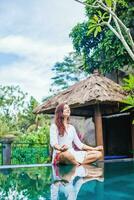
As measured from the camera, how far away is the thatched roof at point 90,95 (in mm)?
7641

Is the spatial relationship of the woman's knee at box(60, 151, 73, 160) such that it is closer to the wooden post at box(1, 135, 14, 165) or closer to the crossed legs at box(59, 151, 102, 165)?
the crossed legs at box(59, 151, 102, 165)

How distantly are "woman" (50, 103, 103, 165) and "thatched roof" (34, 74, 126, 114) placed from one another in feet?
8.00

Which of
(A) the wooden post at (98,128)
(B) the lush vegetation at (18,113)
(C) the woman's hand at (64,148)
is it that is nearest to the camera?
(C) the woman's hand at (64,148)

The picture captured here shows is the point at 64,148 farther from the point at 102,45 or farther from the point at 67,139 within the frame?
the point at 102,45

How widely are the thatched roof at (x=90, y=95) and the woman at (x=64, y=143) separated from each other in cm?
244

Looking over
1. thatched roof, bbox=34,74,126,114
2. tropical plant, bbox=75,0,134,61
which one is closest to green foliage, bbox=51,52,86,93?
thatched roof, bbox=34,74,126,114

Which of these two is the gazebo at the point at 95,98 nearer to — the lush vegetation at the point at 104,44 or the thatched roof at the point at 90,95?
the thatched roof at the point at 90,95

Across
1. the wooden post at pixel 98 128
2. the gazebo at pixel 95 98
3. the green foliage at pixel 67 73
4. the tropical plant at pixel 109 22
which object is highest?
the green foliage at pixel 67 73

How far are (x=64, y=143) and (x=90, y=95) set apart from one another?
275 cm

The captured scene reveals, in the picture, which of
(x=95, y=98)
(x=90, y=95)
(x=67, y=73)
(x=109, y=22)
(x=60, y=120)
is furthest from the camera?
(x=67, y=73)

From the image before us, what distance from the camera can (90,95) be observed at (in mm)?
7668

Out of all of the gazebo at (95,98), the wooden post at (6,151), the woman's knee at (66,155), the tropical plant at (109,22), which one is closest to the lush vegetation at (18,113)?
the gazebo at (95,98)

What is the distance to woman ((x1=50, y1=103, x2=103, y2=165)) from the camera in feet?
16.2

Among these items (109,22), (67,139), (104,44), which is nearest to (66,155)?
(67,139)
